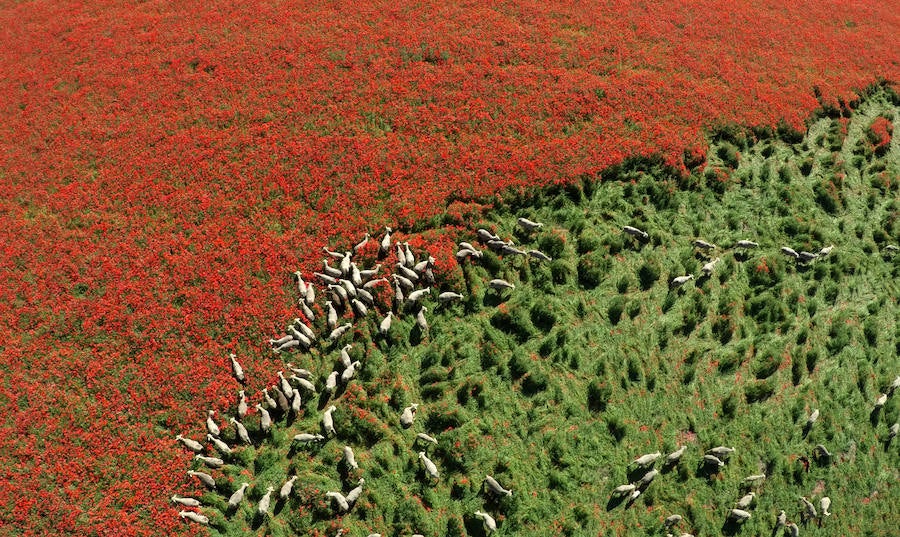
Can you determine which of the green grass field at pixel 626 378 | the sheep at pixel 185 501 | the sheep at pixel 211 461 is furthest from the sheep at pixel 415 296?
the sheep at pixel 185 501

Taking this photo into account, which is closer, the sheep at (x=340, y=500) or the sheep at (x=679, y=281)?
the sheep at (x=340, y=500)

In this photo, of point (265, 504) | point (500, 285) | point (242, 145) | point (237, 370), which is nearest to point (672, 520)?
point (500, 285)

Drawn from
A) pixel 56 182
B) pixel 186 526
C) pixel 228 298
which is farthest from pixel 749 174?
pixel 56 182

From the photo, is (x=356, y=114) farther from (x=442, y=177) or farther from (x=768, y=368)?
(x=768, y=368)

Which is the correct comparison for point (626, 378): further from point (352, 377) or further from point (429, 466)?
point (352, 377)

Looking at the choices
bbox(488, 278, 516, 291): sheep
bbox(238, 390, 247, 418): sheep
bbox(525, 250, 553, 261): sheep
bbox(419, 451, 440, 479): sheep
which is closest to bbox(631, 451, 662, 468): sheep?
bbox(419, 451, 440, 479): sheep

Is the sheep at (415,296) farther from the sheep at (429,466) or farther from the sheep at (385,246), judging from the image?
the sheep at (429,466)
